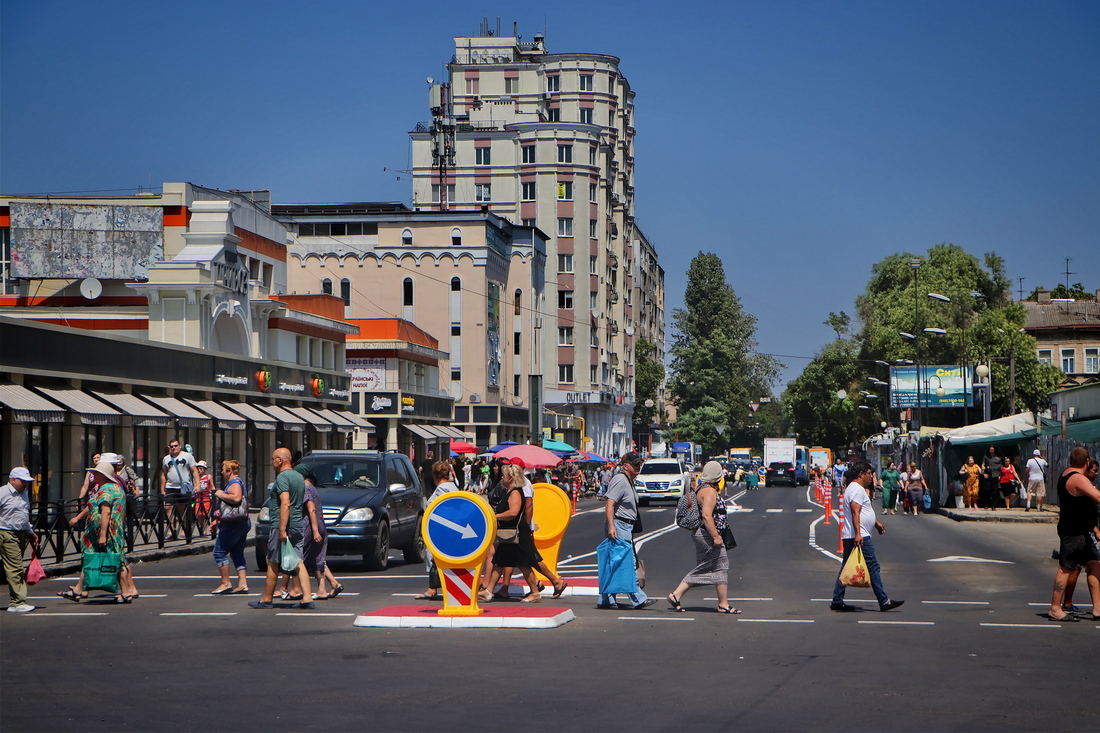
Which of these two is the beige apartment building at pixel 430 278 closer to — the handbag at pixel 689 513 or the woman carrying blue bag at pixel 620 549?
the woman carrying blue bag at pixel 620 549

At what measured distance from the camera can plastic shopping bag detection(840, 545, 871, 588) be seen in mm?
14031

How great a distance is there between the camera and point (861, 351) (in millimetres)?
100375

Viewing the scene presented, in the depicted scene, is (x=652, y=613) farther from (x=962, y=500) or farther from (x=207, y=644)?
(x=962, y=500)

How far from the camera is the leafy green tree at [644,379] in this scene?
120m

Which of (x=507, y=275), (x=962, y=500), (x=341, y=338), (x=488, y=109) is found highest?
(x=488, y=109)

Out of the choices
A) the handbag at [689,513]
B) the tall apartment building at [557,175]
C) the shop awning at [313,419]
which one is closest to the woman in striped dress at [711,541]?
the handbag at [689,513]

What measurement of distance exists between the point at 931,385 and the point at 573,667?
6698 centimetres

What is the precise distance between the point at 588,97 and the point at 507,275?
23.8 m

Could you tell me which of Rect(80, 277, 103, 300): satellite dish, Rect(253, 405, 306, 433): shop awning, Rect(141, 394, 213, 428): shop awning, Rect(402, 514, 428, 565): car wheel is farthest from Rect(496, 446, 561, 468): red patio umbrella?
Rect(80, 277, 103, 300): satellite dish

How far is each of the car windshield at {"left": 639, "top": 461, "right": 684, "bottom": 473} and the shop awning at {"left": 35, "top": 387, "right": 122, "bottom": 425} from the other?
2881 cm

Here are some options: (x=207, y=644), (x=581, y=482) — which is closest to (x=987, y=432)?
(x=581, y=482)

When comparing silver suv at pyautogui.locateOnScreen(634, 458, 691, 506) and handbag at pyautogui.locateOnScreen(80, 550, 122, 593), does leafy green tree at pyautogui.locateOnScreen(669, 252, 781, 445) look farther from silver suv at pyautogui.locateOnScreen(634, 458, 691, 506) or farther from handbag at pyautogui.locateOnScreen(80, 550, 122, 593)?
handbag at pyautogui.locateOnScreen(80, 550, 122, 593)

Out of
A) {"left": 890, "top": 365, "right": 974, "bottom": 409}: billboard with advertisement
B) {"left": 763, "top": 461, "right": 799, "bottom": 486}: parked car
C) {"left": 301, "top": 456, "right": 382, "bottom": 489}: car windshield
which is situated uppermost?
{"left": 890, "top": 365, "right": 974, "bottom": 409}: billboard with advertisement

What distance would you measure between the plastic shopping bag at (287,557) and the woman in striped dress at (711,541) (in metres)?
4.54
